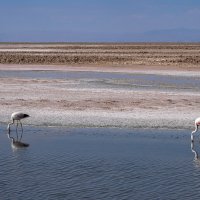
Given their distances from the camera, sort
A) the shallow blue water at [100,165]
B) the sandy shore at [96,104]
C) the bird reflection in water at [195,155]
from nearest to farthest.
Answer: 1. the shallow blue water at [100,165]
2. the bird reflection in water at [195,155]
3. the sandy shore at [96,104]

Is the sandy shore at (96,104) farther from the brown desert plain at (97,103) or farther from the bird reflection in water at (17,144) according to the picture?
the bird reflection in water at (17,144)

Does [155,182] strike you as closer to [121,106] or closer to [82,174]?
[82,174]

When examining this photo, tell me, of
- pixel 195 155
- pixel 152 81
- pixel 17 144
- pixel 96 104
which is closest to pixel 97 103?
pixel 96 104

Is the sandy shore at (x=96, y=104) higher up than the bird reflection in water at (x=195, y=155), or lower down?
higher up

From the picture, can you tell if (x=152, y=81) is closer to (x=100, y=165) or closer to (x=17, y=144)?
(x=17, y=144)

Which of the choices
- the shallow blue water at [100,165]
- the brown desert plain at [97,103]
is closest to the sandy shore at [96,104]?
the brown desert plain at [97,103]

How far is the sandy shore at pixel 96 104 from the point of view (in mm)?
19828

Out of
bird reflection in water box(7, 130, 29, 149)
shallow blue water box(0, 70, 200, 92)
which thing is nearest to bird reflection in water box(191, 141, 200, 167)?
bird reflection in water box(7, 130, 29, 149)

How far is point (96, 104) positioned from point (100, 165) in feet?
34.0

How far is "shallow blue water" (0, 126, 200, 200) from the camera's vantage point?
11.3 m

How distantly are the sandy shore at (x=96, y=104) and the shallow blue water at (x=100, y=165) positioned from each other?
1521 mm

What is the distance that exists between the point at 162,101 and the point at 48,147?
32.2 ft

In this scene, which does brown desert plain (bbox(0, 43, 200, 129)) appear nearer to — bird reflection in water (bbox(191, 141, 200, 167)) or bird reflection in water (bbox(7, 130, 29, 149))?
bird reflection in water (bbox(7, 130, 29, 149))

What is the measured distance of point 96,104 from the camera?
2377 centimetres
